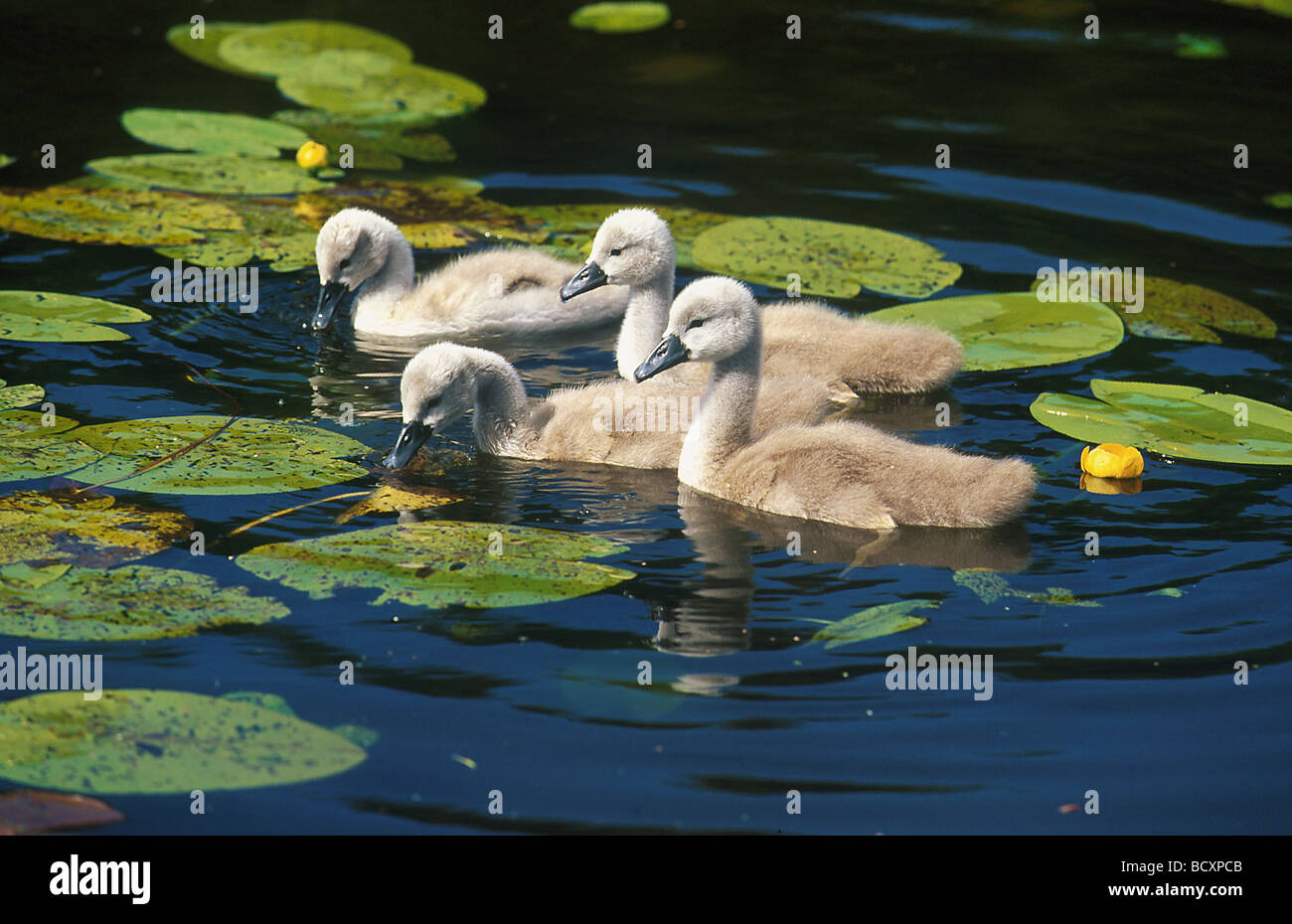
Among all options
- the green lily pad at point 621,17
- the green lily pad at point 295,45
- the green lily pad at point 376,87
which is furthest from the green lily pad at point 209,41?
the green lily pad at point 621,17

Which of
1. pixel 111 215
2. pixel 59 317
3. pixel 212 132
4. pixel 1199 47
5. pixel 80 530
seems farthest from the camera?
pixel 1199 47

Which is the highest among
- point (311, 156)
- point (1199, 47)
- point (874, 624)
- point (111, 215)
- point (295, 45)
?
point (1199, 47)

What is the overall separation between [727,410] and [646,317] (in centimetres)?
130

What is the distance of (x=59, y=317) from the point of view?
7.83 metres

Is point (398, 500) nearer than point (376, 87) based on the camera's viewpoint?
Yes

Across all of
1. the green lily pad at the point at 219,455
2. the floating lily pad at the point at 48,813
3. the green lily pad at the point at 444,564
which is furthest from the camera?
the green lily pad at the point at 219,455

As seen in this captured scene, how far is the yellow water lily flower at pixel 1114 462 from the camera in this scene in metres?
6.57

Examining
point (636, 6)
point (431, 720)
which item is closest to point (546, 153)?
point (636, 6)

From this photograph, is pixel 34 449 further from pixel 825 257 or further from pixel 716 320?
pixel 825 257

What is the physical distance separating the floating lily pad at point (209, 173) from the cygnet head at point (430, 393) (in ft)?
11.3

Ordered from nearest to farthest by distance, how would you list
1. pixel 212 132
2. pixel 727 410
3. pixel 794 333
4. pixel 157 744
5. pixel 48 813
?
pixel 48 813 < pixel 157 744 < pixel 727 410 < pixel 794 333 < pixel 212 132

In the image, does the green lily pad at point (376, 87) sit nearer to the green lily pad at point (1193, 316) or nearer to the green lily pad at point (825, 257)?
the green lily pad at point (825, 257)

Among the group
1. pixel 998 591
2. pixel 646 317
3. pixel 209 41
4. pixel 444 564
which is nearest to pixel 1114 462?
pixel 998 591

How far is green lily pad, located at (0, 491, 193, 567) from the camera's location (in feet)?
18.3
